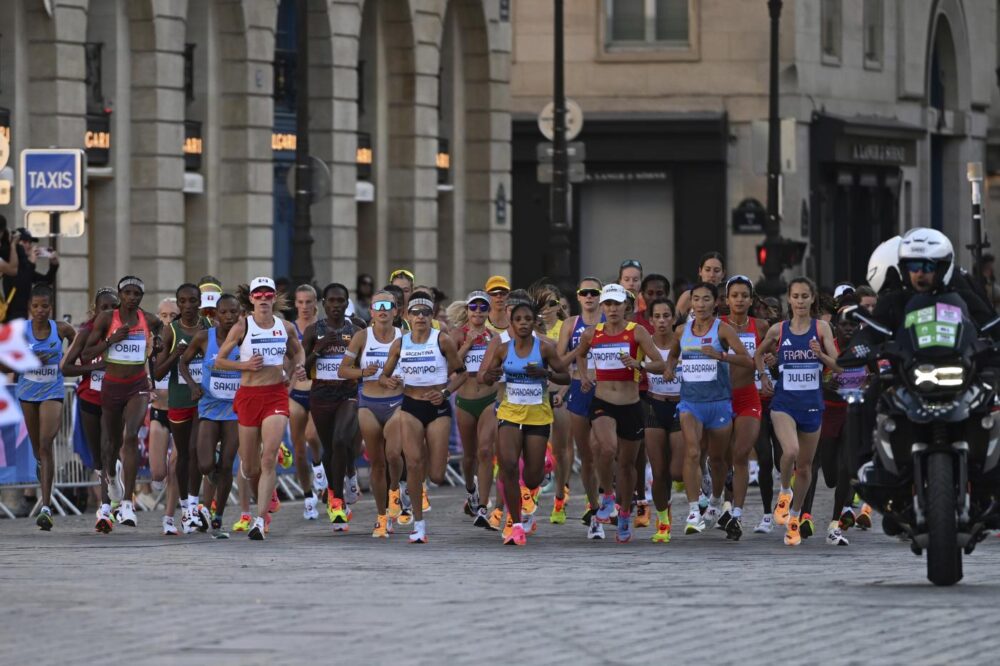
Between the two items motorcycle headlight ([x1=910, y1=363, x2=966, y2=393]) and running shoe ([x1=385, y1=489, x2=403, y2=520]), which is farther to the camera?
running shoe ([x1=385, y1=489, x2=403, y2=520])

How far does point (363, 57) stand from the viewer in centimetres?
4238

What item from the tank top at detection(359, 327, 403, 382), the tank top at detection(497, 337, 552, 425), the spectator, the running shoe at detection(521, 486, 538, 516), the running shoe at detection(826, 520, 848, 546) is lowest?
the running shoe at detection(826, 520, 848, 546)

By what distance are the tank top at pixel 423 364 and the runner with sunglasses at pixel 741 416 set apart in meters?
2.12

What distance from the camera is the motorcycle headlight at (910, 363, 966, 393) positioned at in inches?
582

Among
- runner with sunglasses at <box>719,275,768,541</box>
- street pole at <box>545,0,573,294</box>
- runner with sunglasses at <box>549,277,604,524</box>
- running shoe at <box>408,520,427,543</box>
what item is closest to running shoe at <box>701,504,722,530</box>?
runner with sunglasses at <box>719,275,768,541</box>

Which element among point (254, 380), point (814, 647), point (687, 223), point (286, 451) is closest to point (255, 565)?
point (254, 380)

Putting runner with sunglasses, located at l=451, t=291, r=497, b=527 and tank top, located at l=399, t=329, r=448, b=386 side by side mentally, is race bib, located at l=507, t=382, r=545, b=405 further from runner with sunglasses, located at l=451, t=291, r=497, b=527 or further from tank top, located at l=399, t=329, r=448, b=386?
runner with sunglasses, located at l=451, t=291, r=497, b=527

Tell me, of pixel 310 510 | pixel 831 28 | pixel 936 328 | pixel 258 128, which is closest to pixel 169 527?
pixel 310 510

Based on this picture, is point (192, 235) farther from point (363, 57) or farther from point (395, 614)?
point (395, 614)

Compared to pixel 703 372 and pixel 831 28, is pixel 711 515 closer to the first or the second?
pixel 703 372

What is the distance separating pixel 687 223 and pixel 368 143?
50.2 ft

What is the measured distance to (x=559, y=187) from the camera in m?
38.7

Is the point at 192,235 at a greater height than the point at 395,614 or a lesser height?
greater

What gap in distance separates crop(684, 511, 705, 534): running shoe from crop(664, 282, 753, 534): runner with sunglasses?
25cm
